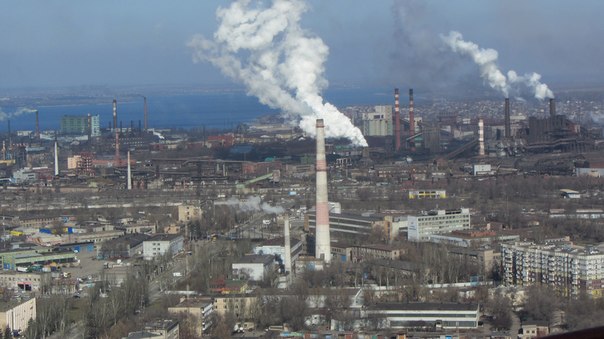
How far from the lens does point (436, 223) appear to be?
51.6ft

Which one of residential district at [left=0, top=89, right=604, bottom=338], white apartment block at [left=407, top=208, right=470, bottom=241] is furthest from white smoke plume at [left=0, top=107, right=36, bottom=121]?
white apartment block at [left=407, top=208, right=470, bottom=241]

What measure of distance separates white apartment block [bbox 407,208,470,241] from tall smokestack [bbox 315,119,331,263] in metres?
1.75

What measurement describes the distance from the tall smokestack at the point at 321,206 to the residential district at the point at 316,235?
0.02 meters

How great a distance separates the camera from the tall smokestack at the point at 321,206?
13.6 meters

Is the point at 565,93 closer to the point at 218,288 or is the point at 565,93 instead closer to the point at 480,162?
the point at 480,162

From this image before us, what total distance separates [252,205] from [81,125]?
18452 mm

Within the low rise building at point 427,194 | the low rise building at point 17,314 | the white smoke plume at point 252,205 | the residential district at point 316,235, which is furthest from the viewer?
the low rise building at point 427,194

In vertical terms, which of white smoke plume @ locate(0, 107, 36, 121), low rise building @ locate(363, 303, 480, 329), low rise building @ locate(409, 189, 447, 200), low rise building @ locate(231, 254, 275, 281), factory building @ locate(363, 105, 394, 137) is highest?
white smoke plume @ locate(0, 107, 36, 121)

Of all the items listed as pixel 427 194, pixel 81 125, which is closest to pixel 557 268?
pixel 427 194

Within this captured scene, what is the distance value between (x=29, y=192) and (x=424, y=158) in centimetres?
793

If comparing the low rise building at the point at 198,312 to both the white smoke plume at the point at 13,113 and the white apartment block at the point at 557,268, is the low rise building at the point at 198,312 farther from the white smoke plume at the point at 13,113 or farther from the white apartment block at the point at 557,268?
the white smoke plume at the point at 13,113

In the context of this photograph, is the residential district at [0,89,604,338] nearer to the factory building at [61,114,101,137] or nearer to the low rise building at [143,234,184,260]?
the low rise building at [143,234,184,260]

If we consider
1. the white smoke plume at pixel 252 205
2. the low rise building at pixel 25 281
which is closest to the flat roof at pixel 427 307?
the low rise building at pixel 25 281

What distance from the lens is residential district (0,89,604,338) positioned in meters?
10.2
